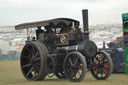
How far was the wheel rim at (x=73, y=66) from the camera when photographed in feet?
36.7

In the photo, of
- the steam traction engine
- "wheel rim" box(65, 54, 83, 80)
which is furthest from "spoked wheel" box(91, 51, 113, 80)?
"wheel rim" box(65, 54, 83, 80)

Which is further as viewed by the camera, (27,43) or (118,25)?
(118,25)

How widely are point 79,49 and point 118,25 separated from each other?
6927 inches

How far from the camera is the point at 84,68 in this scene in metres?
10.6

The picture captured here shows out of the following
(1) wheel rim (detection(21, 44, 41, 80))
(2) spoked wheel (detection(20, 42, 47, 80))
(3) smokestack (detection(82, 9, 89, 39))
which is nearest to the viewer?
(3) smokestack (detection(82, 9, 89, 39))

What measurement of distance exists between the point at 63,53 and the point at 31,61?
54.7 inches

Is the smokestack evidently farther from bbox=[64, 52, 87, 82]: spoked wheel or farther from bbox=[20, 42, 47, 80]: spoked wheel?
bbox=[20, 42, 47, 80]: spoked wheel

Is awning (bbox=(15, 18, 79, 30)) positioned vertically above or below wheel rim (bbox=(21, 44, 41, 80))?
above

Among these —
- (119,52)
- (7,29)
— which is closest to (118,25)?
(7,29)

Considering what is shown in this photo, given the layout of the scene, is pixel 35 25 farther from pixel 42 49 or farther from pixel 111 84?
pixel 111 84

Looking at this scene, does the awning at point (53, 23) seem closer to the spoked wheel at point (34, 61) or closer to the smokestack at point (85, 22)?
the smokestack at point (85, 22)

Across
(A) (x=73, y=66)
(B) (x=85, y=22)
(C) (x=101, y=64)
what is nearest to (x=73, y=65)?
(A) (x=73, y=66)

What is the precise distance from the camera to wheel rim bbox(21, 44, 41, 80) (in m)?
12.5

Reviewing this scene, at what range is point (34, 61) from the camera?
1259 cm
